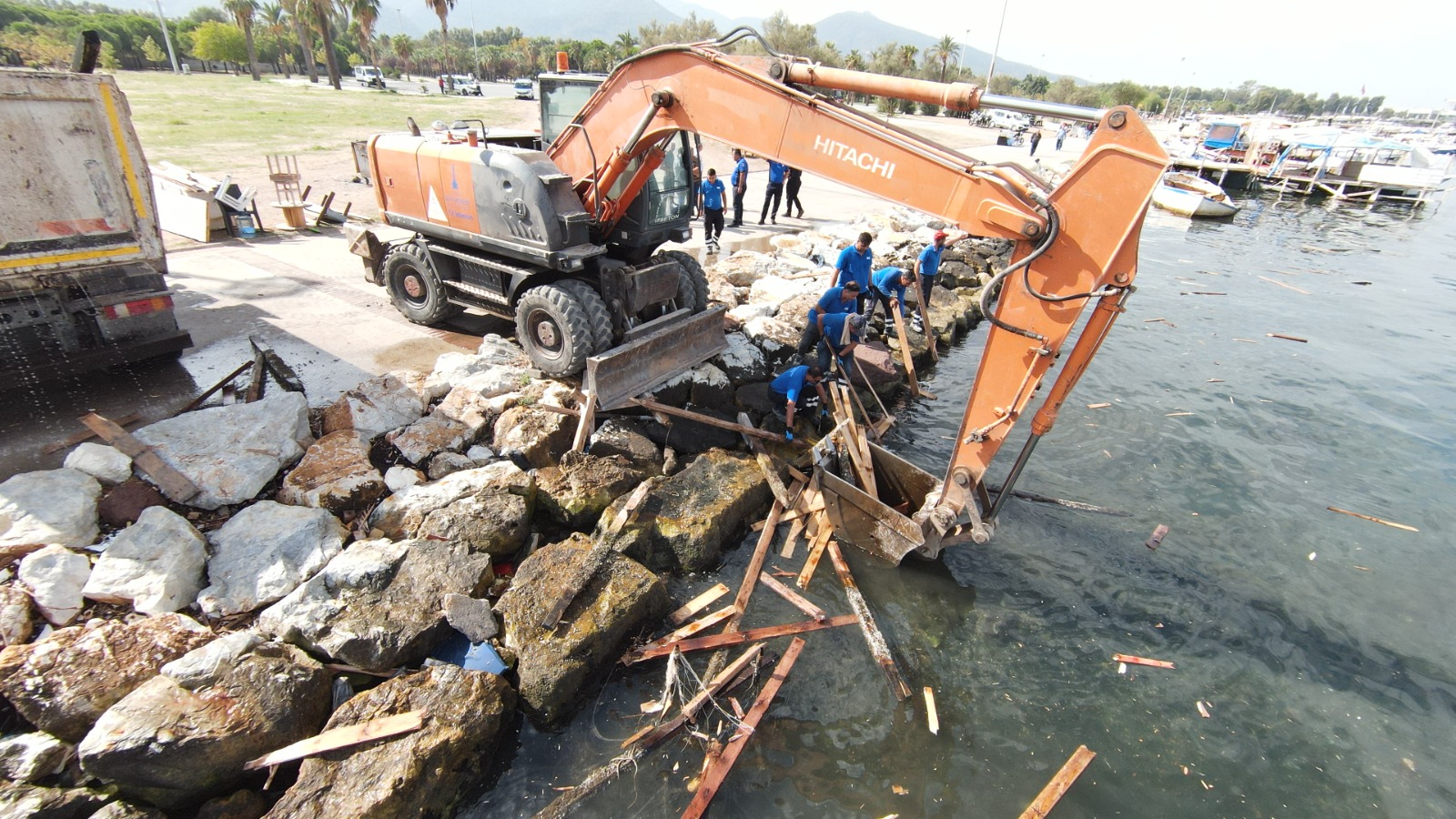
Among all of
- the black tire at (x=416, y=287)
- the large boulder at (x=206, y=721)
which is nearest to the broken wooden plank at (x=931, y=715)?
the large boulder at (x=206, y=721)

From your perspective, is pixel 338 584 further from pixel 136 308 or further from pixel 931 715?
pixel 931 715

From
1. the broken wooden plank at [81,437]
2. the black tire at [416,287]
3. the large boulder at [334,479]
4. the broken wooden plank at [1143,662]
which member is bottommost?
the broken wooden plank at [1143,662]

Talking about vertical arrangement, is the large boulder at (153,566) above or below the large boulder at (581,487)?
above

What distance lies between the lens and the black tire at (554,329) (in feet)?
21.7

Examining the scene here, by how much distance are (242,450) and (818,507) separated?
5.05 metres

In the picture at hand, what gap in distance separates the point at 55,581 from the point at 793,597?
5.05 meters

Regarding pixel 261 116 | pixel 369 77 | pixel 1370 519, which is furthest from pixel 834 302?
pixel 369 77

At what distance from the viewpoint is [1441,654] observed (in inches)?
218

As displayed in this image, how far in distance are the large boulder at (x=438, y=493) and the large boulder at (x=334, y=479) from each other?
0.64 ft

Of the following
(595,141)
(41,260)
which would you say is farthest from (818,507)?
(41,260)

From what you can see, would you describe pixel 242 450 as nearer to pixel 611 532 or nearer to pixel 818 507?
pixel 611 532

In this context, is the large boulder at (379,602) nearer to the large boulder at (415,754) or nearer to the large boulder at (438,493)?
the large boulder at (438,493)

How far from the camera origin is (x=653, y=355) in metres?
7.12

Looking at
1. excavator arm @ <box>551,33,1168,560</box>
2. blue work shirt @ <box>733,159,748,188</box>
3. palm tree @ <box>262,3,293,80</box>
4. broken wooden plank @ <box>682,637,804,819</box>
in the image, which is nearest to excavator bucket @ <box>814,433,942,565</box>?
excavator arm @ <box>551,33,1168,560</box>
